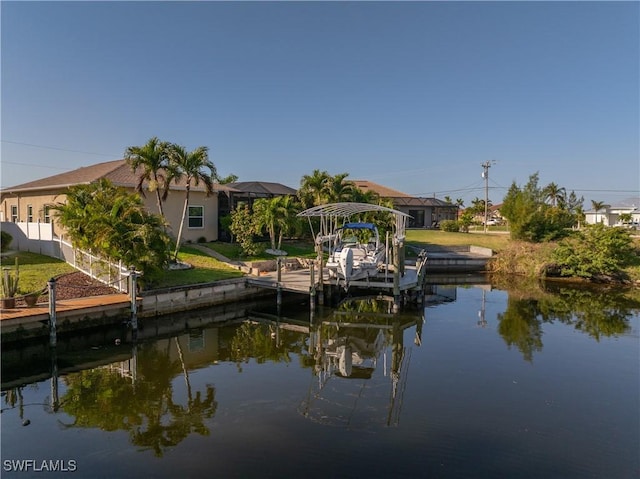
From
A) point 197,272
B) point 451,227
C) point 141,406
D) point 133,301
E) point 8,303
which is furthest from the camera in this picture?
point 451,227

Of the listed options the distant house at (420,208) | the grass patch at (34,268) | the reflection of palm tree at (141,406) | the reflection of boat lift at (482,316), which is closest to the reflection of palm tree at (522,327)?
the reflection of boat lift at (482,316)

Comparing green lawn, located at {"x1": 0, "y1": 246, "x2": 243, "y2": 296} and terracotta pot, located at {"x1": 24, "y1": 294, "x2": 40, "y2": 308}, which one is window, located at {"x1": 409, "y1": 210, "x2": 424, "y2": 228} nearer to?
green lawn, located at {"x1": 0, "y1": 246, "x2": 243, "y2": 296}

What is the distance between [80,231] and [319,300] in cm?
993

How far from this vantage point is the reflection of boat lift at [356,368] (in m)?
9.04

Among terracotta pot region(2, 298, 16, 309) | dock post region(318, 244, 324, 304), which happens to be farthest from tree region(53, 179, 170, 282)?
dock post region(318, 244, 324, 304)

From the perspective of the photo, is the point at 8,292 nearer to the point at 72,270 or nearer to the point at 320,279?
the point at 72,270

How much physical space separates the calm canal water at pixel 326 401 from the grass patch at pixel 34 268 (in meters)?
3.36

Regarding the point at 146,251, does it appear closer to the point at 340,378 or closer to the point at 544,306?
the point at 340,378

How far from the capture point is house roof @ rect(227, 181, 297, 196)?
96.2 ft

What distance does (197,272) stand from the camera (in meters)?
19.7

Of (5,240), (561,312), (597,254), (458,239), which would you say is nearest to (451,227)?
(458,239)

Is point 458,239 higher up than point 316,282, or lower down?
higher up

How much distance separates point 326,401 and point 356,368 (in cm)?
262

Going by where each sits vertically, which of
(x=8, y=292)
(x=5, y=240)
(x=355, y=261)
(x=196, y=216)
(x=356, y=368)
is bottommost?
(x=356, y=368)
